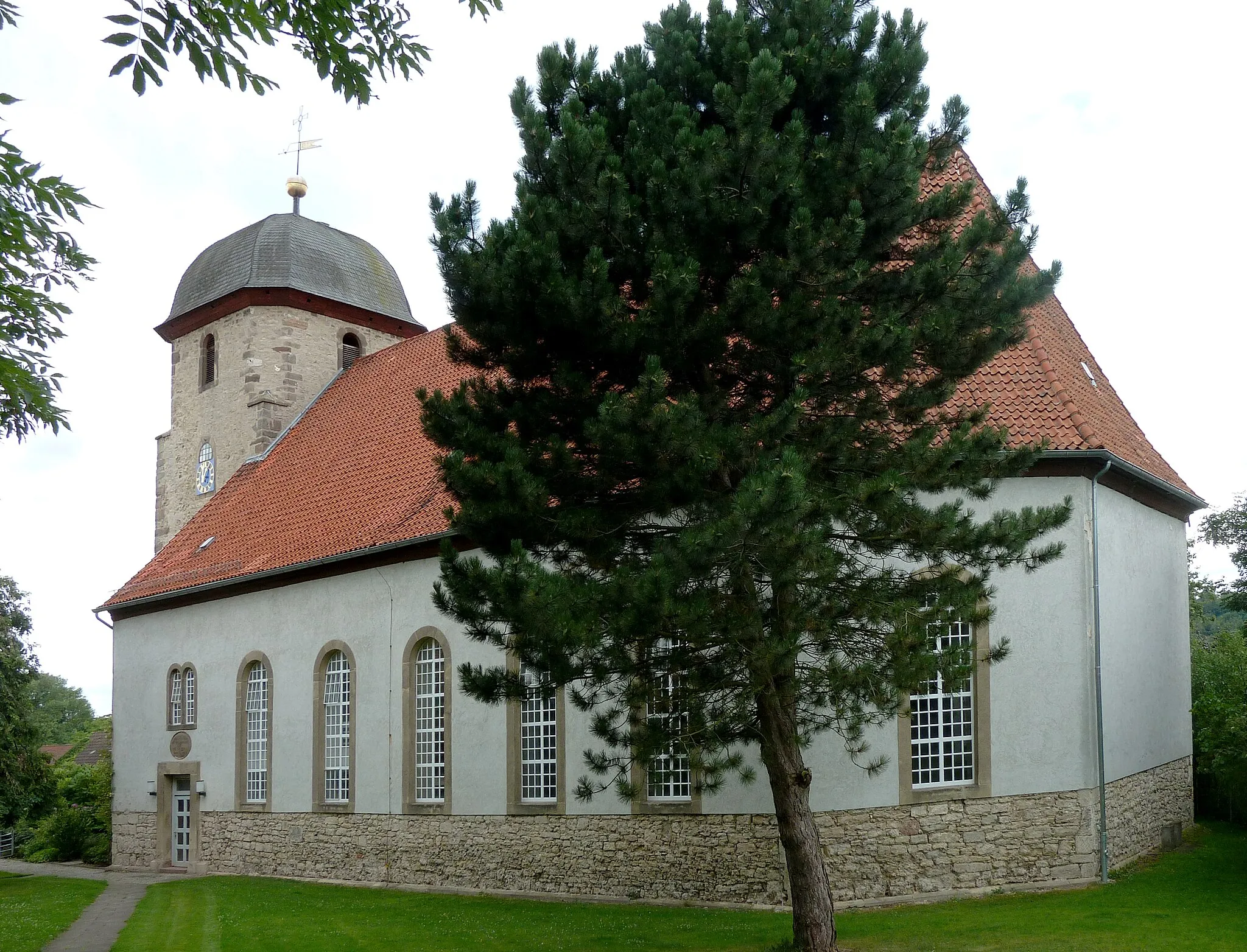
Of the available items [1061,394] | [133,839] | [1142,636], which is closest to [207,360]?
[133,839]

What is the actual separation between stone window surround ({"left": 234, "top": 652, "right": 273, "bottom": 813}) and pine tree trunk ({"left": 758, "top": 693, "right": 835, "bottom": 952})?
13526mm

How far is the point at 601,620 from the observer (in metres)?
10.2

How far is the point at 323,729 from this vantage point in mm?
21328

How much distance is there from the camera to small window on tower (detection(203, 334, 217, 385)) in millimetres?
29641

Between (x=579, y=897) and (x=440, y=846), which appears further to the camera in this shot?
(x=440, y=846)

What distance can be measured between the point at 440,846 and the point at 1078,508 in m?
10.4

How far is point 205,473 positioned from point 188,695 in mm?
6209

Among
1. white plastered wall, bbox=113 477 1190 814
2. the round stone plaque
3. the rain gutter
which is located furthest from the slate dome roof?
the round stone plaque

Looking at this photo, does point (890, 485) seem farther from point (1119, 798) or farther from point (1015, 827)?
point (1119, 798)

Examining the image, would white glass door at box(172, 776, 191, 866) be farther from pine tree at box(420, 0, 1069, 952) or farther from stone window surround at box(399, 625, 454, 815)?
pine tree at box(420, 0, 1069, 952)

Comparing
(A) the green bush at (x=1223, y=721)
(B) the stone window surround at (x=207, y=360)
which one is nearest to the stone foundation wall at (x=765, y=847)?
(A) the green bush at (x=1223, y=721)

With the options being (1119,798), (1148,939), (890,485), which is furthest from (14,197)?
(1119,798)

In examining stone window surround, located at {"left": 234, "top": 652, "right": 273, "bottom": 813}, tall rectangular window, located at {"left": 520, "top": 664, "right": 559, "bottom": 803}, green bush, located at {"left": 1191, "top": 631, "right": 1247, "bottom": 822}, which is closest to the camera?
green bush, located at {"left": 1191, "top": 631, "right": 1247, "bottom": 822}

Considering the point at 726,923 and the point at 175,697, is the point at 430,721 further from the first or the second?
the point at 175,697
